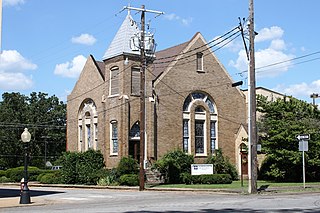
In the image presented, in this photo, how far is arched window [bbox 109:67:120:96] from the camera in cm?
4138

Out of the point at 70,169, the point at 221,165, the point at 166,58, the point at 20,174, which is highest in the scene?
the point at 166,58

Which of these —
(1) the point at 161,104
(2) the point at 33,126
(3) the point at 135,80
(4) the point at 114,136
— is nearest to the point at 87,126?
(4) the point at 114,136

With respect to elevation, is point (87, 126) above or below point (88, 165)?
above

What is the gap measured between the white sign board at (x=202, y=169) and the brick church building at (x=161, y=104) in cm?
398

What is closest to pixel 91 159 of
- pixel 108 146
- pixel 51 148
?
pixel 108 146

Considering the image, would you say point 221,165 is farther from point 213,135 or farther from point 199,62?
point 199,62

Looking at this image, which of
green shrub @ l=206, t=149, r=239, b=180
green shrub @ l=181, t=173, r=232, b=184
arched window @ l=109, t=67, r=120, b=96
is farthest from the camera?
green shrub @ l=206, t=149, r=239, b=180

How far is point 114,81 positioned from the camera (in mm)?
41875

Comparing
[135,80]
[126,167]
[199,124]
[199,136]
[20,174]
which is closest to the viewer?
[126,167]

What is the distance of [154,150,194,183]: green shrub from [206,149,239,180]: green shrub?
120 inches

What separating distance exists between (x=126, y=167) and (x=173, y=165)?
146 inches

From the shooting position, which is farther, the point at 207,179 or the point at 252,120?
the point at 207,179

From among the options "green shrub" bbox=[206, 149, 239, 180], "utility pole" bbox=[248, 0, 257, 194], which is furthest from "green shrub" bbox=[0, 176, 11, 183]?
"utility pole" bbox=[248, 0, 257, 194]

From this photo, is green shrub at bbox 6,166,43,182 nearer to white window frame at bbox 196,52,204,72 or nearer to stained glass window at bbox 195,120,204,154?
stained glass window at bbox 195,120,204,154
